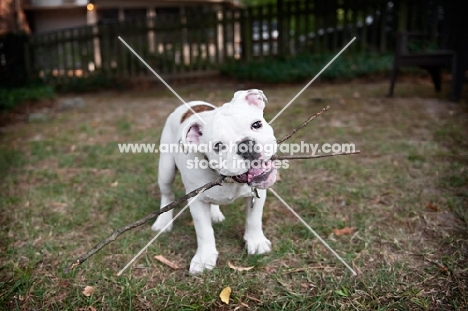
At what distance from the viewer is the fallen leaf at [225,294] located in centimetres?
216

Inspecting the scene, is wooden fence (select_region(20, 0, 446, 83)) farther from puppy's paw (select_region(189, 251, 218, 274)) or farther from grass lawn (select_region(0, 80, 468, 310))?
puppy's paw (select_region(189, 251, 218, 274))

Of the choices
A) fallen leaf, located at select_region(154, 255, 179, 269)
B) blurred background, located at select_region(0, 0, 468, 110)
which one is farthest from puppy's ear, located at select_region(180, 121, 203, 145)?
blurred background, located at select_region(0, 0, 468, 110)

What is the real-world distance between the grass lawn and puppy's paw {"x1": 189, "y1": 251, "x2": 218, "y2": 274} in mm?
68

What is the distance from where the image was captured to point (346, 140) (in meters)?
4.90

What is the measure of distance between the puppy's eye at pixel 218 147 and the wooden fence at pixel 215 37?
8219 millimetres

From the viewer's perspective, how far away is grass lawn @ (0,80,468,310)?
7.36ft

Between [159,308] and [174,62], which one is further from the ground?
[174,62]

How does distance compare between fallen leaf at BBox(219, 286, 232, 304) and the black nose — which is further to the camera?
fallen leaf at BBox(219, 286, 232, 304)

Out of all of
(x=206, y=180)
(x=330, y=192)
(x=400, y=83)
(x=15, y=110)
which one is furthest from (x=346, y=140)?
(x=15, y=110)

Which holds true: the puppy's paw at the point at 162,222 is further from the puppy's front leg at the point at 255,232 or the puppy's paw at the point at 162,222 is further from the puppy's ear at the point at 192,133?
the puppy's ear at the point at 192,133

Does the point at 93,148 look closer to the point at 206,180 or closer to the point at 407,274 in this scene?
the point at 206,180

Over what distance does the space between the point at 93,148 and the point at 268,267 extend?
3.49m

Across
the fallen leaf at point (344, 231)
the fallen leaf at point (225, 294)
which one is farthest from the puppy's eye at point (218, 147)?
the fallen leaf at point (344, 231)

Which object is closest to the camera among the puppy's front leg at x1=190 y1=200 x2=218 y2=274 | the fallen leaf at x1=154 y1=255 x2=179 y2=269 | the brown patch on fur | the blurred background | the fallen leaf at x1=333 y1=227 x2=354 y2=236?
the puppy's front leg at x1=190 y1=200 x2=218 y2=274
